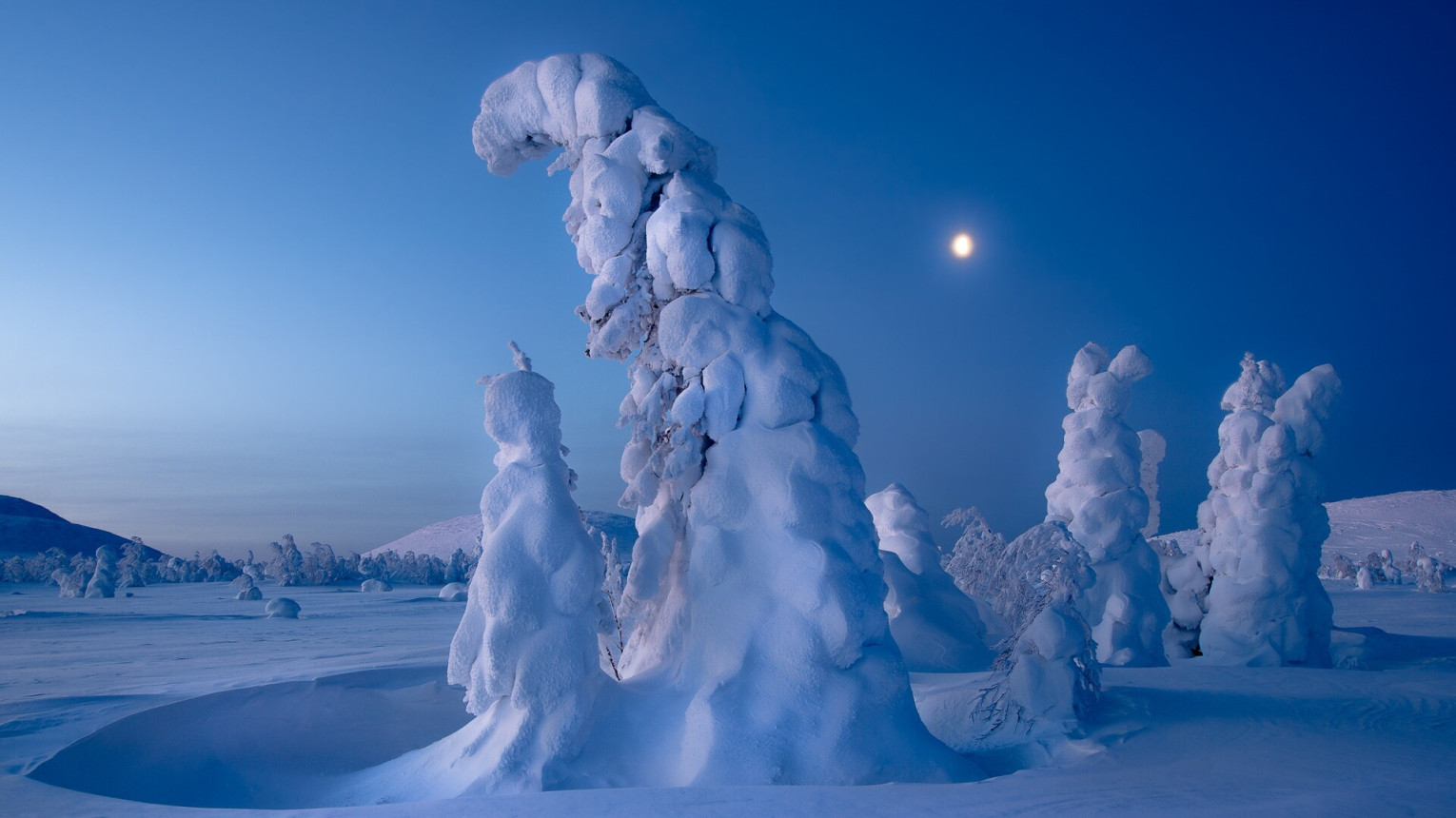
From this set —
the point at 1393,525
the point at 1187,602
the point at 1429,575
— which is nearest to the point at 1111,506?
the point at 1187,602

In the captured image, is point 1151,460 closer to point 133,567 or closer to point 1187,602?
point 1187,602

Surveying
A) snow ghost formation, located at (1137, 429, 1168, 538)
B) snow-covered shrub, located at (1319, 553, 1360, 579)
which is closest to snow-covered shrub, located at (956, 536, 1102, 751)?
snow ghost formation, located at (1137, 429, 1168, 538)

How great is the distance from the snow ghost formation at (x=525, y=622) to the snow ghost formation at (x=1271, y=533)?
43.6 feet

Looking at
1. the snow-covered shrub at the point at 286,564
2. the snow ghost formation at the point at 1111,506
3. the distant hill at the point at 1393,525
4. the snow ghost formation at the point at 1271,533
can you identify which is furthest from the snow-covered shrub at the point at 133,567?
the distant hill at the point at 1393,525

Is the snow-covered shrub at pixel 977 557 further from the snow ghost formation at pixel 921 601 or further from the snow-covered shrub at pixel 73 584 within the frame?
the snow-covered shrub at pixel 73 584

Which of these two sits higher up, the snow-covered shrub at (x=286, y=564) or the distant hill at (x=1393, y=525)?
the distant hill at (x=1393, y=525)

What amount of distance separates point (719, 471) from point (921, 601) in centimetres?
715

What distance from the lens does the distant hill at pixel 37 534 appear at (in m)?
39.6

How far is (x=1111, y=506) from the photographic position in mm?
14953

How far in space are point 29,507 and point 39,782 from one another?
53.9 metres

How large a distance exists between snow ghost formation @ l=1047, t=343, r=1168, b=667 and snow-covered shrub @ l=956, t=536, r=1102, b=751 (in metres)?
6.56

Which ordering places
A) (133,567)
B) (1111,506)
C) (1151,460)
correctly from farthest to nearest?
1. (133,567)
2. (1151,460)
3. (1111,506)

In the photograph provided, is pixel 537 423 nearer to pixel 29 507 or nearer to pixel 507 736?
pixel 507 736

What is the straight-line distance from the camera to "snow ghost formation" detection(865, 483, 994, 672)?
12.2m
